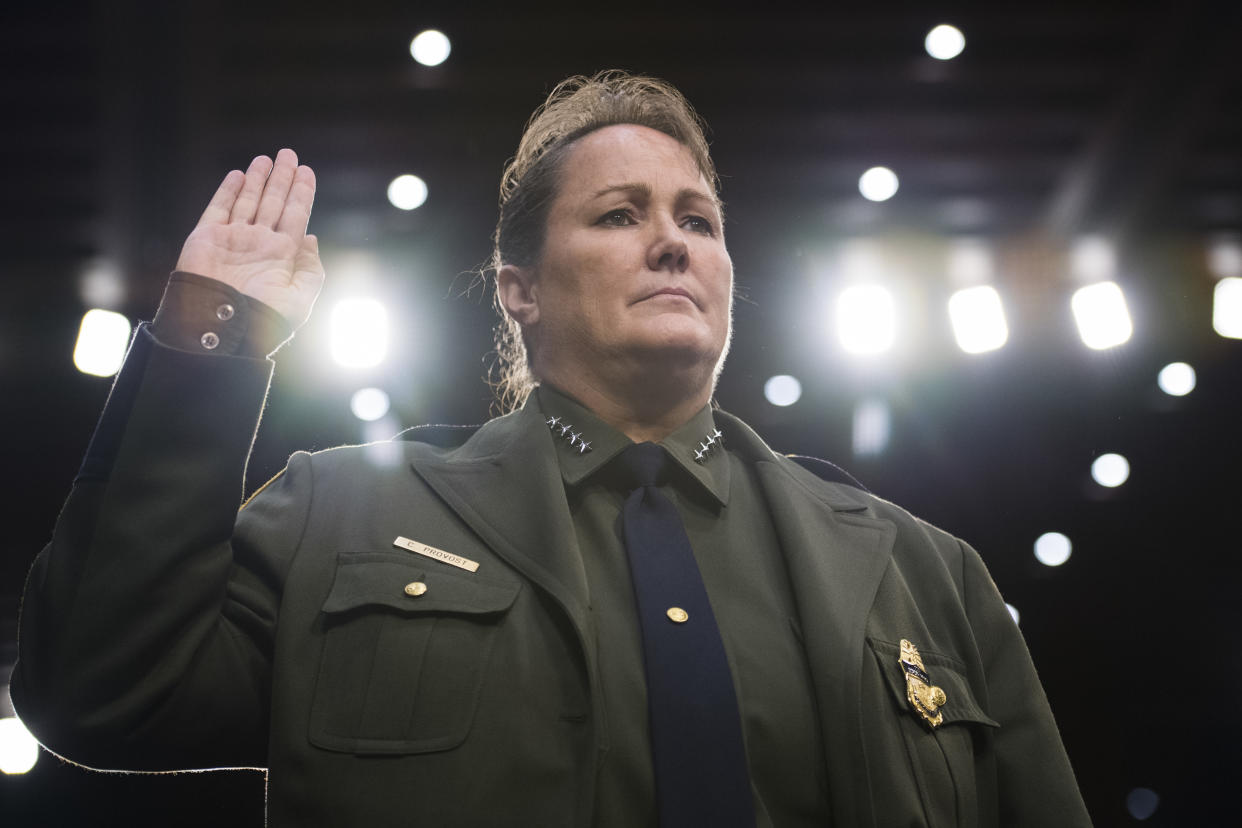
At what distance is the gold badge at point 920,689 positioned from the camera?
1262 millimetres

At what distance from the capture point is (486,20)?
2.58m

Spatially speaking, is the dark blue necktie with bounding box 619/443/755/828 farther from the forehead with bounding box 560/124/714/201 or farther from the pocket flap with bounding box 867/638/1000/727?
the forehead with bounding box 560/124/714/201

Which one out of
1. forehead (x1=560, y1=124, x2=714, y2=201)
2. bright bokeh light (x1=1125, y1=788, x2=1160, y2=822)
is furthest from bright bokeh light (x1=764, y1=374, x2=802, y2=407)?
bright bokeh light (x1=1125, y1=788, x2=1160, y2=822)

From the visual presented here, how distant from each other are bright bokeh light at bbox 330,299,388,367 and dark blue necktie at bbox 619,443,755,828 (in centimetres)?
157

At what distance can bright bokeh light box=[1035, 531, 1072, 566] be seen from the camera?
3.40m

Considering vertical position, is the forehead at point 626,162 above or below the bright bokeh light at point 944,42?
below

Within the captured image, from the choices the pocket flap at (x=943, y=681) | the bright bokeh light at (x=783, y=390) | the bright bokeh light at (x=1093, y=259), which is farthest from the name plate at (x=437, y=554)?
the bright bokeh light at (x=1093, y=259)

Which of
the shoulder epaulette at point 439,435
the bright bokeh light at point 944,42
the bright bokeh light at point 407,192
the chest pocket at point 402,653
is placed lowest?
the chest pocket at point 402,653

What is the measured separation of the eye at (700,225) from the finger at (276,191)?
687 millimetres

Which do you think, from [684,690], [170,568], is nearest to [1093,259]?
[684,690]

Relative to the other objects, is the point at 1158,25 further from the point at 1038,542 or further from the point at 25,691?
the point at 25,691

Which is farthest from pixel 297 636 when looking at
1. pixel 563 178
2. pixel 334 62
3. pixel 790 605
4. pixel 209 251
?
pixel 334 62

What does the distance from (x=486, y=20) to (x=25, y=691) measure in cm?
205

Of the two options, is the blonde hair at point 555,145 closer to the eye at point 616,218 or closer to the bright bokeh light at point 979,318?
the eye at point 616,218
